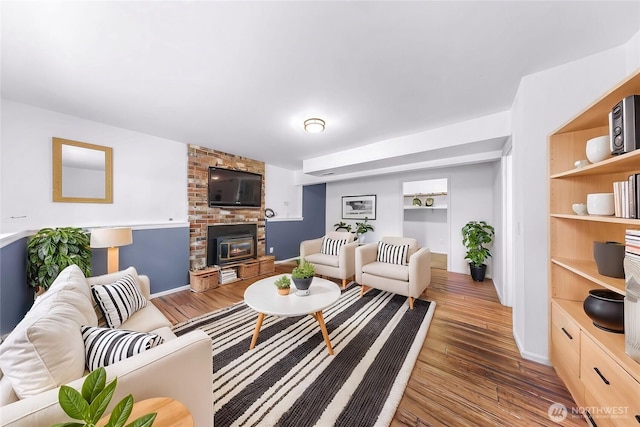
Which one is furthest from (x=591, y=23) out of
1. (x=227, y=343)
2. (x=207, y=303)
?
(x=207, y=303)

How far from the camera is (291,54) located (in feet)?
5.00

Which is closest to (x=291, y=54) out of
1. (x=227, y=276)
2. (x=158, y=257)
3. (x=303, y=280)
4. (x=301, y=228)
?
(x=303, y=280)

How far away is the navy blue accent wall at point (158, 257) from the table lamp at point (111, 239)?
18.6 inches

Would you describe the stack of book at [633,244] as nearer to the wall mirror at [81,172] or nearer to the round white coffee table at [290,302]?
the round white coffee table at [290,302]

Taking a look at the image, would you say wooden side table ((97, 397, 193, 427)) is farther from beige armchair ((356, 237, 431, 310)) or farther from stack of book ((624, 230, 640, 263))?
beige armchair ((356, 237, 431, 310))

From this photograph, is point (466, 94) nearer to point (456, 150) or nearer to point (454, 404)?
point (456, 150)

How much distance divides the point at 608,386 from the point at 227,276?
3.95 m

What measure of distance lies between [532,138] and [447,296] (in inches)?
85.7

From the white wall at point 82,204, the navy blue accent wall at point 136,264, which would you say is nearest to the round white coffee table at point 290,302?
the navy blue accent wall at point 136,264

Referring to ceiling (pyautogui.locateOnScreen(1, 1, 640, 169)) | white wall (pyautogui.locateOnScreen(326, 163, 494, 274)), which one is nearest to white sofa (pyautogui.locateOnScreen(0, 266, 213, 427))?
ceiling (pyautogui.locateOnScreen(1, 1, 640, 169))

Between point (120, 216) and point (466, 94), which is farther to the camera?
point (120, 216)

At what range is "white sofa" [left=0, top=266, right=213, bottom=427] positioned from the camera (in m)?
0.71

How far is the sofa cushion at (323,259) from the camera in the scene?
357cm

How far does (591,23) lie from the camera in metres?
1.31
